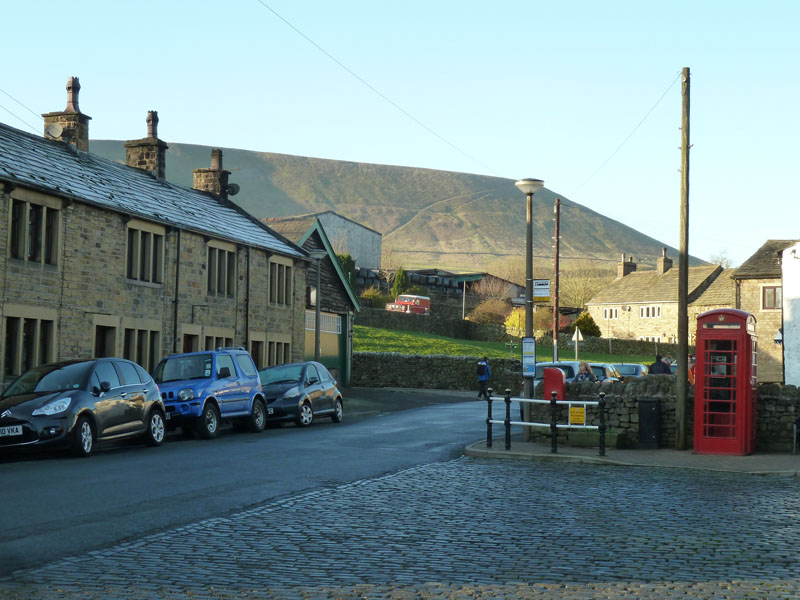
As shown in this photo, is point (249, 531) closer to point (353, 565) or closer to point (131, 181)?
point (353, 565)

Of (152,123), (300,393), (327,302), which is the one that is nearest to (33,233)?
(300,393)

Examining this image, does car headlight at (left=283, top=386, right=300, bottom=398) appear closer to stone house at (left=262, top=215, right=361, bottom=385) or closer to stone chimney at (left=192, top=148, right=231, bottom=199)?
stone house at (left=262, top=215, right=361, bottom=385)

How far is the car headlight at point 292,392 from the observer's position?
2571cm

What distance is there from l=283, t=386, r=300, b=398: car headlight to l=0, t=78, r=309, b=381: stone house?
519cm

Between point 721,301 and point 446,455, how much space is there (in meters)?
74.8

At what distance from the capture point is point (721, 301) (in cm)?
8819

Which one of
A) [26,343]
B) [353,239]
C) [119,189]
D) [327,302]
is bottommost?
[26,343]

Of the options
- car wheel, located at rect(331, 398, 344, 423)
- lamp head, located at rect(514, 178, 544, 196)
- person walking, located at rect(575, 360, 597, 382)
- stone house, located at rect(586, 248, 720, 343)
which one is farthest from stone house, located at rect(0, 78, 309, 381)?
stone house, located at rect(586, 248, 720, 343)

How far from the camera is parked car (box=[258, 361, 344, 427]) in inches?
1010

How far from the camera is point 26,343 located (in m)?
24.4

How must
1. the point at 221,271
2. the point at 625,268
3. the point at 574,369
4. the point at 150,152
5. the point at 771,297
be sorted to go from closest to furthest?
the point at 574,369
the point at 221,271
the point at 150,152
the point at 771,297
the point at 625,268

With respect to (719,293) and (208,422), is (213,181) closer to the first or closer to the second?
(208,422)

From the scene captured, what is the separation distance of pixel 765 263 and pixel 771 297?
2.13 meters

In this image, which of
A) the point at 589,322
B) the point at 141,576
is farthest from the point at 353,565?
the point at 589,322
